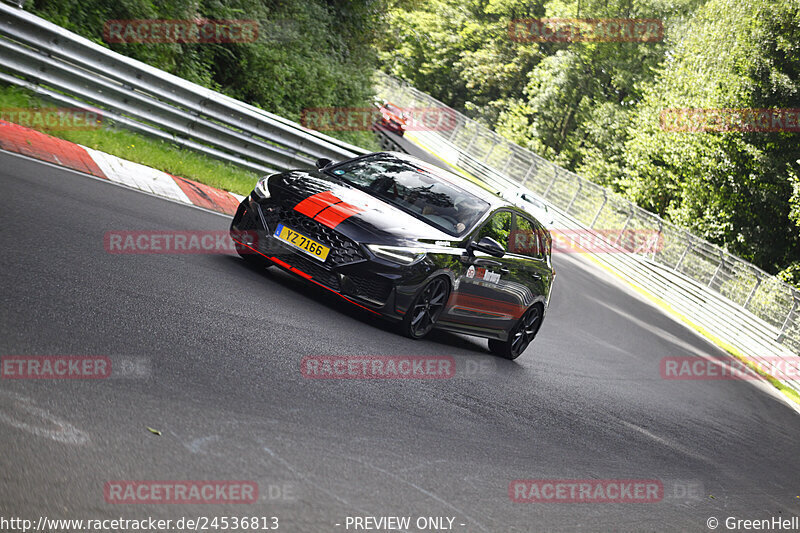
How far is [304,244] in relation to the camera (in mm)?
8023

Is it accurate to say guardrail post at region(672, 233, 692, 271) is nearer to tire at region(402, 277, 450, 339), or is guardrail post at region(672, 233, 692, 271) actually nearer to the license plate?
tire at region(402, 277, 450, 339)

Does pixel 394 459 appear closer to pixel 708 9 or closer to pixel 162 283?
pixel 162 283

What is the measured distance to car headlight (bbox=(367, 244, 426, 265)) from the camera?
793 cm

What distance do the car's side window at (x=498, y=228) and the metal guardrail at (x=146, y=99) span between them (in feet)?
19.2

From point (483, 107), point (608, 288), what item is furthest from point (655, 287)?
point (483, 107)

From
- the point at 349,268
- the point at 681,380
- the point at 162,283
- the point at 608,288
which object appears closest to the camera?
the point at 162,283

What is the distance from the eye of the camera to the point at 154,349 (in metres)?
5.44

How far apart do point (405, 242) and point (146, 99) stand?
6479 mm

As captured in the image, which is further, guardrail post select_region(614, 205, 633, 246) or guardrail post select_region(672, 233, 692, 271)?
guardrail post select_region(614, 205, 633, 246)

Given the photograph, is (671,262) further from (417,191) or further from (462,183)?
(417,191)

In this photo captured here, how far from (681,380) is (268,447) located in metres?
11.6

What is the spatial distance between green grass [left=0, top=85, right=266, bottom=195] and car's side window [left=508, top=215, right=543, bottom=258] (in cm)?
502

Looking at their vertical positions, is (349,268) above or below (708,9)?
below

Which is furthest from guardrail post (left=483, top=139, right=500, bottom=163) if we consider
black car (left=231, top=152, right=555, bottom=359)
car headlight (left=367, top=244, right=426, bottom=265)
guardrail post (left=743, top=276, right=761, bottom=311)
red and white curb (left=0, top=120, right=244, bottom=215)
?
car headlight (left=367, top=244, right=426, bottom=265)
